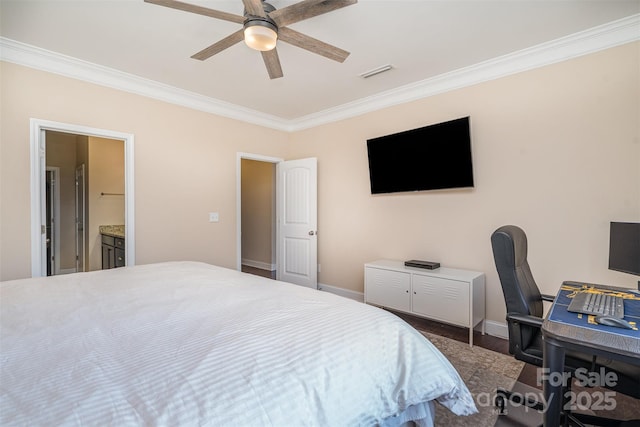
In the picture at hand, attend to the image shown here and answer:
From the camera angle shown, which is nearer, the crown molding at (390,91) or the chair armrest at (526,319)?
the chair armrest at (526,319)

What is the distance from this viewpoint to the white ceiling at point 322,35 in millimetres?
2094

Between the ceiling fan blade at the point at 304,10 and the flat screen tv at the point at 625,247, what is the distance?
2181mm

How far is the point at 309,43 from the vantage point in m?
2.09

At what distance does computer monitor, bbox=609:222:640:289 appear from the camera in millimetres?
1841

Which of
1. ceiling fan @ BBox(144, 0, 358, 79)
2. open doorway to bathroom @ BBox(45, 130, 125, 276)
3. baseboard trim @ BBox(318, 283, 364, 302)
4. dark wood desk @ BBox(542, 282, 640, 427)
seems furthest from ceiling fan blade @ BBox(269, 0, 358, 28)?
open doorway to bathroom @ BBox(45, 130, 125, 276)

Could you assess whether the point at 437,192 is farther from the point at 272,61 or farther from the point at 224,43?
the point at 224,43

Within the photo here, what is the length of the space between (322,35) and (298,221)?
2.56 m

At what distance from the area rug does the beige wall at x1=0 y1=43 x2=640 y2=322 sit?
0.57 m

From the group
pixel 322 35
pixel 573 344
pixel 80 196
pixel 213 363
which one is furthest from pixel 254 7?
pixel 80 196

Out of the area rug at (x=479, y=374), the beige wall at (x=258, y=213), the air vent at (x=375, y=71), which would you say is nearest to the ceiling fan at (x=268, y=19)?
the air vent at (x=375, y=71)

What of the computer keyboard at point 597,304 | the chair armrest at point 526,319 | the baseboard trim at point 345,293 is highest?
the computer keyboard at point 597,304

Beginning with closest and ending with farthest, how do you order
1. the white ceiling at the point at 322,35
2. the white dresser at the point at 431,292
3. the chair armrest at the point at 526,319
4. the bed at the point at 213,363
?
the bed at the point at 213,363, the chair armrest at the point at 526,319, the white ceiling at the point at 322,35, the white dresser at the point at 431,292

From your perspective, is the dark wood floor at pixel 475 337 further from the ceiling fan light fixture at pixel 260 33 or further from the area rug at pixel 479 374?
the ceiling fan light fixture at pixel 260 33

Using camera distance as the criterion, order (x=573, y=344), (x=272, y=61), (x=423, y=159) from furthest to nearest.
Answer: (x=423, y=159) < (x=272, y=61) < (x=573, y=344)
